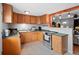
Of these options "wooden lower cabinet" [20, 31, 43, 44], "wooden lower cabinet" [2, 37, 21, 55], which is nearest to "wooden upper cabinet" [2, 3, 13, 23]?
"wooden lower cabinet" [2, 37, 21, 55]

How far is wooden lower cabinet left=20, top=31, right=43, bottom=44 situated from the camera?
4.95m

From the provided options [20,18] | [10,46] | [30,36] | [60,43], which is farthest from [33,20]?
[10,46]

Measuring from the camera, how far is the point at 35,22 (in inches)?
230

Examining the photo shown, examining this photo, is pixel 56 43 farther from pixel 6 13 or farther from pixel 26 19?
pixel 26 19

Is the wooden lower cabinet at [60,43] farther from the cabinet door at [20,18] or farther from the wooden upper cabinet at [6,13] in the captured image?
the cabinet door at [20,18]

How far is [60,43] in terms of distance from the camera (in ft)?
10.4

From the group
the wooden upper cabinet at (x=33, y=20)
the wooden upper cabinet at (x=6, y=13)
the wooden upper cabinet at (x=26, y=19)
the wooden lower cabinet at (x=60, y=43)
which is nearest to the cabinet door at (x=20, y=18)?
the wooden upper cabinet at (x=26, y=19)

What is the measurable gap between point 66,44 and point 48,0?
294 cm

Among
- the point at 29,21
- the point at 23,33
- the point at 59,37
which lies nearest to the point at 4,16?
the point at 59,37

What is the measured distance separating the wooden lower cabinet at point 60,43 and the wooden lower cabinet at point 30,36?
6.23 ft

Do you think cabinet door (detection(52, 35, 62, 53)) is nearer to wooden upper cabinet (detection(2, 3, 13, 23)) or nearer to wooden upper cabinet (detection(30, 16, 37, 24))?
wooden upper cabinet (detection(2, 3, 13, 23))

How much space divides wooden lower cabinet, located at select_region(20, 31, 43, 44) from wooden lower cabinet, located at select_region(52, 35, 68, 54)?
1900 millimetres

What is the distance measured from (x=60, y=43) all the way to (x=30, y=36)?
2481 millimetres

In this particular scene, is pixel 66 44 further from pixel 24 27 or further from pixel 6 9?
pixel 24 27
